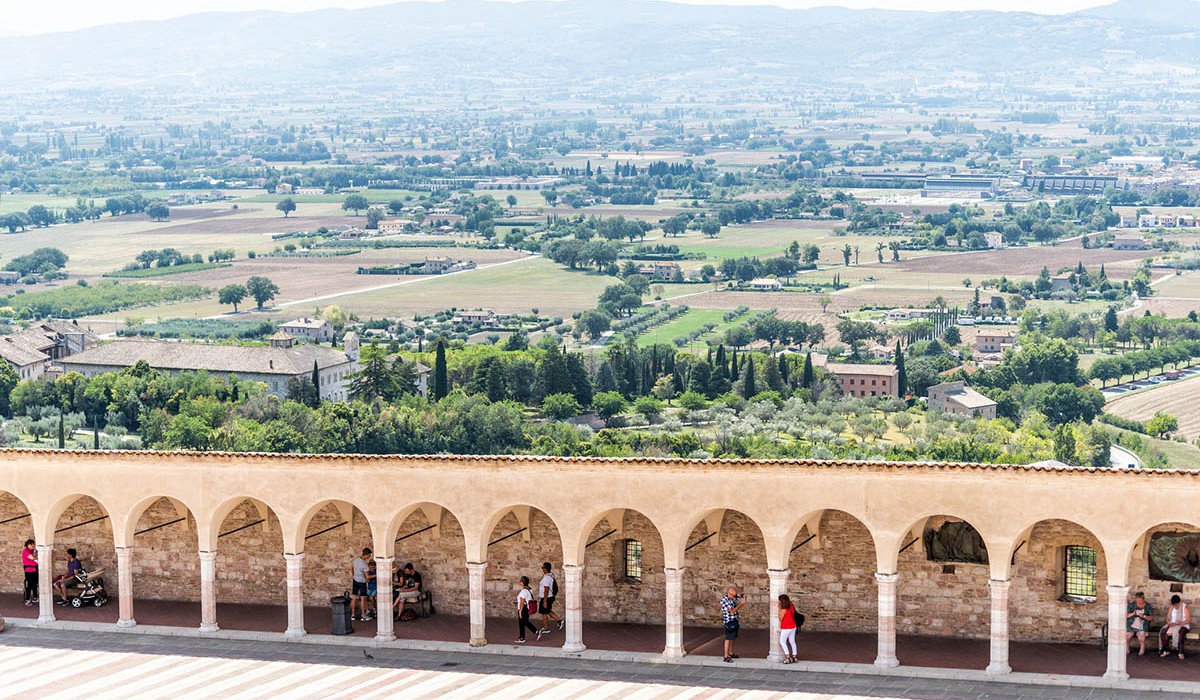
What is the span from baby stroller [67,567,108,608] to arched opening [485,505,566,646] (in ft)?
17.5

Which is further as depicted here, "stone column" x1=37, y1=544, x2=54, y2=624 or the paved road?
"stone column" x1=37, y1=544, x2=54, y2=624

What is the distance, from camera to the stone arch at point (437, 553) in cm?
2753

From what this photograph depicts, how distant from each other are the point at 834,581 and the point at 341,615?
6.06m

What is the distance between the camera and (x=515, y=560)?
27422 millimetres

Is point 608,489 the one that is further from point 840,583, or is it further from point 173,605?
point 173,605

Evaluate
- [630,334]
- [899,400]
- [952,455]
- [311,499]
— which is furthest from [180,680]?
[630,334]

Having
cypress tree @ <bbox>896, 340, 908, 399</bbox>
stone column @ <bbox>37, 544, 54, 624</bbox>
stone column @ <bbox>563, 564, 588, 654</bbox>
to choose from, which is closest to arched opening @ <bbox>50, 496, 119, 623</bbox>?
stone column @ <bbox>37, 544, 54, 624</bbox>

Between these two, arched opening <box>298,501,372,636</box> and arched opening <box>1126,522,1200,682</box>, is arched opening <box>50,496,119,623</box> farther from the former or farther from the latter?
arched opening <box>1126,522,1200,682</box>

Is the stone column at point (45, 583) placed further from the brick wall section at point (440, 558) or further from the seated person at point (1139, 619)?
the seated person at point (1139, 619)

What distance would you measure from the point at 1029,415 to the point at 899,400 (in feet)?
21.0

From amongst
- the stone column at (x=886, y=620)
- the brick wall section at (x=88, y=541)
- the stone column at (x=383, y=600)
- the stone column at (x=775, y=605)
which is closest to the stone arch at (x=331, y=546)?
the stone column at (x=383, y=600)

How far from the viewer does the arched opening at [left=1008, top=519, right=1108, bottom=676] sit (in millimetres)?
25062

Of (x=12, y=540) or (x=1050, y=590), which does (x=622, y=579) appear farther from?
(x=12, y=540)

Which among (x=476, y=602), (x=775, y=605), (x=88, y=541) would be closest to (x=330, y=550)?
(x=476, y=602)
